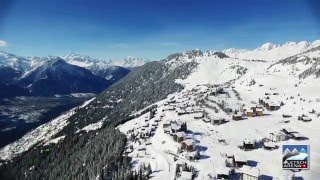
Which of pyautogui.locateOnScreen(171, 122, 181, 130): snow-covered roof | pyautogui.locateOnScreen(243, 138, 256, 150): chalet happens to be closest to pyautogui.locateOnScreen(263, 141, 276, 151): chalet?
pyautogui.locateOnScreen(243, 138, 256, 150): chalet

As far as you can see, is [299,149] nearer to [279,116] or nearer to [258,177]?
[258,177]

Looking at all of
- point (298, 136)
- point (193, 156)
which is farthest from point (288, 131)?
point (193, 156)

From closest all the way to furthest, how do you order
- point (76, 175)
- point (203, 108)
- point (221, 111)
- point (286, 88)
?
point (76, 175)
point (221, 111)
point (203, 108)
point (286, 88)

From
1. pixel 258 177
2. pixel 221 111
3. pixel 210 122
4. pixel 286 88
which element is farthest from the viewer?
pixel 286 88

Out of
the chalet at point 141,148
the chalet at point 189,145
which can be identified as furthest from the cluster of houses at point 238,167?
the chalet at point 141,148

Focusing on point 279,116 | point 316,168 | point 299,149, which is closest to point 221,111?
point 279,116

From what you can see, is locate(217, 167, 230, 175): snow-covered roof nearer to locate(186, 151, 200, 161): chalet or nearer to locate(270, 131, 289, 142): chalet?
locate(186, 151, 200, 161): chalet
